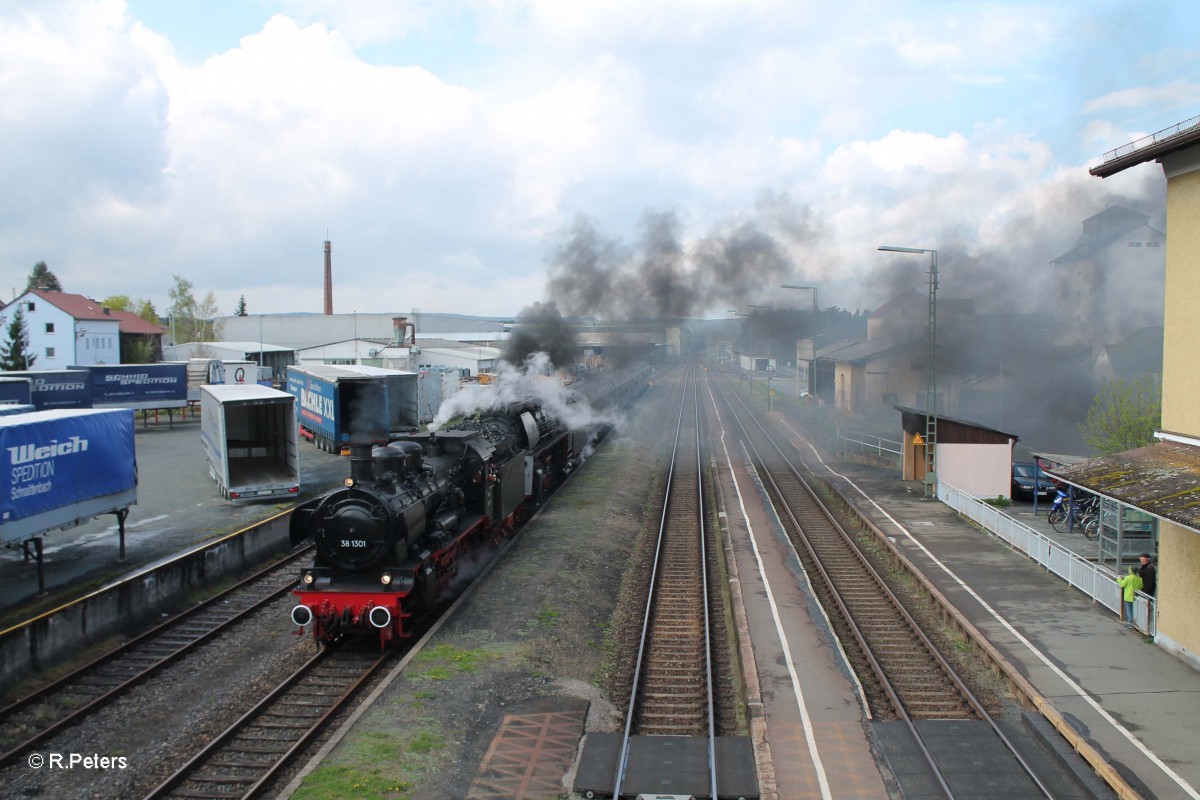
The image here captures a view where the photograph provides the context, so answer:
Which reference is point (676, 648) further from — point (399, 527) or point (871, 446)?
point (871, 446)

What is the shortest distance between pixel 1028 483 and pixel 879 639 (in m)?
15.2

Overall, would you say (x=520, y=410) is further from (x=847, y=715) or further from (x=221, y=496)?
(x=847, y=715)

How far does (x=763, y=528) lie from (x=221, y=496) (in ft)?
52.4

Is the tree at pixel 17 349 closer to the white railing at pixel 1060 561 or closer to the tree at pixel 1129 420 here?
the white railing at pixel 1060 561

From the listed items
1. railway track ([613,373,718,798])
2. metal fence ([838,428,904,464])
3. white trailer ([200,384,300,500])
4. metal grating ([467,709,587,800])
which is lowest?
railway track ([613,373,718,798])

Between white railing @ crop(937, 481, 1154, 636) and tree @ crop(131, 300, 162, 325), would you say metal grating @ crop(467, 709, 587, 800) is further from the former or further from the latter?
tree @ crop(131, 300, 162, 325)

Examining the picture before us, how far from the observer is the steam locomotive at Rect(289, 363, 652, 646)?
1266cm

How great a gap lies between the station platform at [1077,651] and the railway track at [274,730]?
31.1 feet

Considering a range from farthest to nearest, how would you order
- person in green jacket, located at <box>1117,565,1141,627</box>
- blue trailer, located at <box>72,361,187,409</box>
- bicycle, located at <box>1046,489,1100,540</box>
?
blue trailer, located at <box>72,361,187,409</box>
bicycle, located at <box>1046,489,1100,540</box>
person in green jacket, located at <box>1117,565,1141,627</box>

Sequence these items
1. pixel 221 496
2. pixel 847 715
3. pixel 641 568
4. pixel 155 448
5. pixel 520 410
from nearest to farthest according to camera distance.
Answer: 1. pixel 847 715
2. pixel 641 568
3. pixel 520 410
4. pixel 221 496
5. pixel 155 448

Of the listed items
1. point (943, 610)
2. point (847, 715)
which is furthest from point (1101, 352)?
point (847, 715)

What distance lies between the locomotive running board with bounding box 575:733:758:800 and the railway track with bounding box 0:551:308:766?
22.4ft

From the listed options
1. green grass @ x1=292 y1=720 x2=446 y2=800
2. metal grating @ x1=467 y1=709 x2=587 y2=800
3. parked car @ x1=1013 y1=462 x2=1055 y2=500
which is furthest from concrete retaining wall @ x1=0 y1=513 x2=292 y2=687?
parked car @ x1=1013 y1=462 x2=1055 y2=500

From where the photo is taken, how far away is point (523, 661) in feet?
40.7
